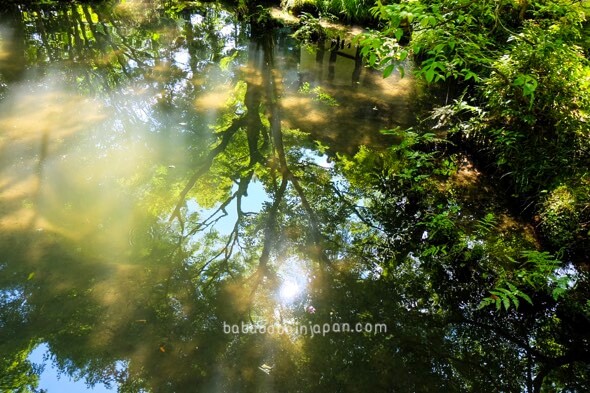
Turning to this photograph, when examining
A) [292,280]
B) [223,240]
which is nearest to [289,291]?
[292,280]

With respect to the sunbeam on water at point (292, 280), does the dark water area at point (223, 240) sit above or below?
above

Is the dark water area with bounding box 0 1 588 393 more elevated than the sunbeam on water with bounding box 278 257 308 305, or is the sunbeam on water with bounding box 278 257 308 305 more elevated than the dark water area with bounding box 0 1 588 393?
the dark water area with bounding box 0 1 588 393

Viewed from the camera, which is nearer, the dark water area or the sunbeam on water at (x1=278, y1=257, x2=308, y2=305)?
the dark water area

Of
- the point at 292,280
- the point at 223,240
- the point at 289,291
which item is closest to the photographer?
the point at 289,291

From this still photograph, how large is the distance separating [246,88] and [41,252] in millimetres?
5075

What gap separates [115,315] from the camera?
3395 millimetres

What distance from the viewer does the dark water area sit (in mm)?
3152

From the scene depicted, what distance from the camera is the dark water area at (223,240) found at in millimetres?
3152

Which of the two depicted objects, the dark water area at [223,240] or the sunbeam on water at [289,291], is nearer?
the dark water area at [223,240]

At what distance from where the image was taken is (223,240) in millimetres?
4535

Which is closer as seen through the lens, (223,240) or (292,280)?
(292,280)

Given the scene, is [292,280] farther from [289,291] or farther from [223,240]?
[223,240]

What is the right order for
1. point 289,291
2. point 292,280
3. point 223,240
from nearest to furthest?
1. point 289,291
2. point 292,280
3. point 223,240

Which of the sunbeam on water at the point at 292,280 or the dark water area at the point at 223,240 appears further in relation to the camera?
the sunbeam on water at the point at 292,280
